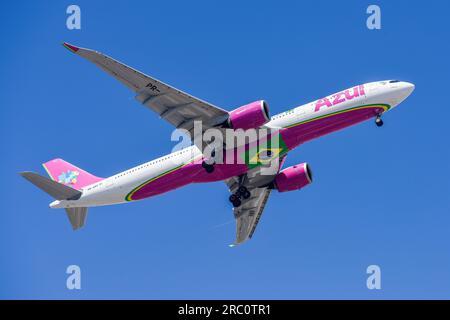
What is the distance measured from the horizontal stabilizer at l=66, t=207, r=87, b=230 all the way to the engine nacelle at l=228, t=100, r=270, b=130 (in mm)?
15188

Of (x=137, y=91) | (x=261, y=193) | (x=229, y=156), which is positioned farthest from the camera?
(x=261, y=193)

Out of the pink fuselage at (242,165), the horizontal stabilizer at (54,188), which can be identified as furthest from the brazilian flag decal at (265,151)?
the horizontal stabilizer at (54,188)

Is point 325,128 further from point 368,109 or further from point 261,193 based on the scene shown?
point 261,193

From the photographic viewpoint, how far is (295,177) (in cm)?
5572

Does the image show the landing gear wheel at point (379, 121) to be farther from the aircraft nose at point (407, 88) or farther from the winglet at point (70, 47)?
the winglet at point (70, 47)

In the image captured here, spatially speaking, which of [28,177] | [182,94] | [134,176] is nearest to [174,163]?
[134,176]

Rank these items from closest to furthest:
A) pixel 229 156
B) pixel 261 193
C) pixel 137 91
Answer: pixel 137 91 → pixel 229 156 → pixel 261 193

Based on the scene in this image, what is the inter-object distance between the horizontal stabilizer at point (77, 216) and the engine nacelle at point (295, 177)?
1545 cm

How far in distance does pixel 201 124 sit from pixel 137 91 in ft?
17.2

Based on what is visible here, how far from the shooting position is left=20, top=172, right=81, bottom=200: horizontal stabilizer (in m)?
51.9

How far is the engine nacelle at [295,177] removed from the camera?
55.6 metres

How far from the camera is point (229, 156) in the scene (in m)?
52.1

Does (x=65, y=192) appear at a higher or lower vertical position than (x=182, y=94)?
lower

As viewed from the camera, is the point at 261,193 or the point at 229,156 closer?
the point at 229,156
